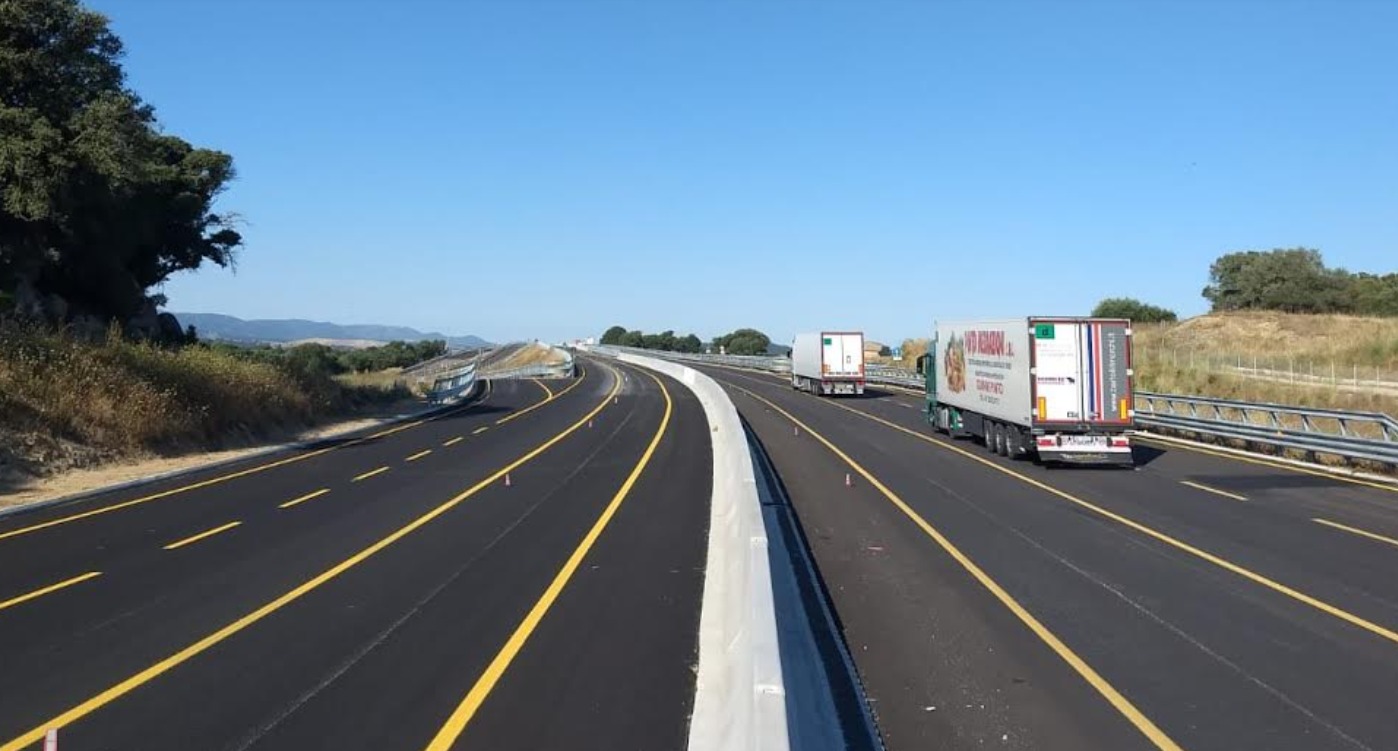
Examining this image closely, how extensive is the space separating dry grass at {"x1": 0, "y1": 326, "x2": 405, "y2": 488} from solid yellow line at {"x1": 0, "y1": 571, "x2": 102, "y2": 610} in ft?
35.9

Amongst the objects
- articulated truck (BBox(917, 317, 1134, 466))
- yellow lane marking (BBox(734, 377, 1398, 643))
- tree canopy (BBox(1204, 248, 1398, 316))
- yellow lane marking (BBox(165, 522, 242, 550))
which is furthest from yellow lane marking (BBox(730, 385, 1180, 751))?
tree canopy (BBox(1204, 248, 1398, 316))

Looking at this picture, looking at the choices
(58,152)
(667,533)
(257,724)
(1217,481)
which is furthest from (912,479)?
(58,152)

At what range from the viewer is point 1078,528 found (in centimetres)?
1440

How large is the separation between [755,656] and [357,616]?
4889 millimetres

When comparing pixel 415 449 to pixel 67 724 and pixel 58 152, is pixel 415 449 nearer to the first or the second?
pixel 58 152

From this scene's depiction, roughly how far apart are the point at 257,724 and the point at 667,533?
798cm

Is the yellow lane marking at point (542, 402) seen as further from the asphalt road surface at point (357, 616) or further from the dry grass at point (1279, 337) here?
the dry grass at point (1279, 337)

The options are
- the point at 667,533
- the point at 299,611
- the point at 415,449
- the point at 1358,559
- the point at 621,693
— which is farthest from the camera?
the point at 415,449

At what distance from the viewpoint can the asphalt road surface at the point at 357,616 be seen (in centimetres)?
646

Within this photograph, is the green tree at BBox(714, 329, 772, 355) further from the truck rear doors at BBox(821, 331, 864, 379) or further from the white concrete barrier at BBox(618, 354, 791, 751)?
the white concrete barrier at BBox(618, 354, 791, 751)

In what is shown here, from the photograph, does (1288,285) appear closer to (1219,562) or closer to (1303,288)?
(1303,288)

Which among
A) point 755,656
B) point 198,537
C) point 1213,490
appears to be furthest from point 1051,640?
point 1213,490

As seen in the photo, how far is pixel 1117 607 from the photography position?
9.70 meters

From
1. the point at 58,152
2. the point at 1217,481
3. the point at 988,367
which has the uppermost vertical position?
the point at 58,152
